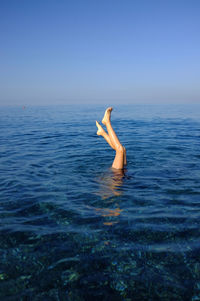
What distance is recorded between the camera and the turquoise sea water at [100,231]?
2.63 m

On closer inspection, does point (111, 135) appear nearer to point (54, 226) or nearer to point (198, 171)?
point (198, 171)

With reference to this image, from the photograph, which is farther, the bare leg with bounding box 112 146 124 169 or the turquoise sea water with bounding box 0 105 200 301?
the bare leg with bounding box 112 146 124 169

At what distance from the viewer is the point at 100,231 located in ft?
11.9

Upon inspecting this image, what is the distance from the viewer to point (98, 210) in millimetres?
4352

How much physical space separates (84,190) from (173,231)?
2.35 metres

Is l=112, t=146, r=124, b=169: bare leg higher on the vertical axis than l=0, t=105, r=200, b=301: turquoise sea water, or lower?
higher

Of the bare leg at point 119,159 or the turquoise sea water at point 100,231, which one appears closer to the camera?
the turquoise sea water at point 100,231

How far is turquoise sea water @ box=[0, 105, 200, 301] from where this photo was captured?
263 centimetres

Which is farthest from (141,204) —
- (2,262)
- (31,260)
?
(2,262)

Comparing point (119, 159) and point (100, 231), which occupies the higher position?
point (119, 159)

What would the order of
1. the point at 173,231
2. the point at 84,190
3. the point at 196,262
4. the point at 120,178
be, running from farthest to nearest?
the point at 120,178
the point at 84,190
the point at 173,231
the point at 196,262

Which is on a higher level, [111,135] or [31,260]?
[111,135]

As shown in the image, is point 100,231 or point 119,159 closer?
point 100,231

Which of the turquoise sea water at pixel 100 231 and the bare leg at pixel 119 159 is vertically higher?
the bare leg at pixel 119 159
